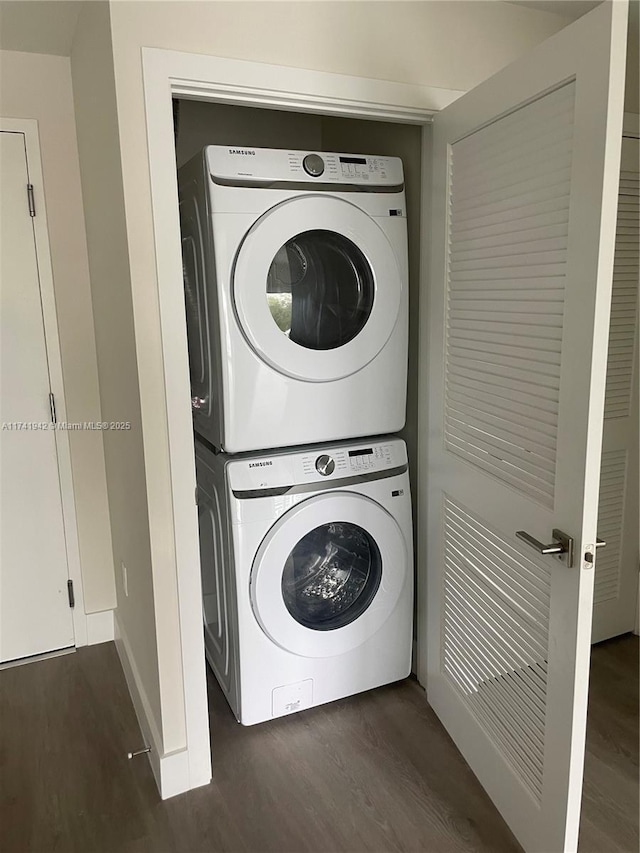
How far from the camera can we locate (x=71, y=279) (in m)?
2.38

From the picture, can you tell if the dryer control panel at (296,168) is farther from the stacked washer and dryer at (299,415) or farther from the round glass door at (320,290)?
the round glass door at (320,290)

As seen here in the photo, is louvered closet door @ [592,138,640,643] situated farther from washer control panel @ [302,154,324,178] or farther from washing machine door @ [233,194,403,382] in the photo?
washer control panel @ [302,154,324,178]

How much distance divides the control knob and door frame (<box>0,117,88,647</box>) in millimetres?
1104

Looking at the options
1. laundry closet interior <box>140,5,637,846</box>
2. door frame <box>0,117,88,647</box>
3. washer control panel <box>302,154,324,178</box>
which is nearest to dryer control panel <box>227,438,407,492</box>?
laundry closet interior <box>140,5,637,846</box>

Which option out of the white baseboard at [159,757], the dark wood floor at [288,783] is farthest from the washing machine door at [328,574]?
the white baseboard at [159,757]

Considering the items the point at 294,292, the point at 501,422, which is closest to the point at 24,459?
the point at 294,292

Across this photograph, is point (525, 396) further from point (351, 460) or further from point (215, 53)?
point (215, 53)

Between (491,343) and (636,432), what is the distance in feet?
3.68

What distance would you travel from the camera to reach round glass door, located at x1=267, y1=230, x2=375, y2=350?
183cm

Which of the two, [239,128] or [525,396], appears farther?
[239,128]

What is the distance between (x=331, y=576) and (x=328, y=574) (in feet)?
0.05

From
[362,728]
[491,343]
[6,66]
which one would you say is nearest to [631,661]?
[362,728]

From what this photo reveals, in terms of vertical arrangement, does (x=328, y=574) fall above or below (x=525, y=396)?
below

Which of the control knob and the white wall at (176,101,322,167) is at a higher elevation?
the white wall at (176,101,322,167)
